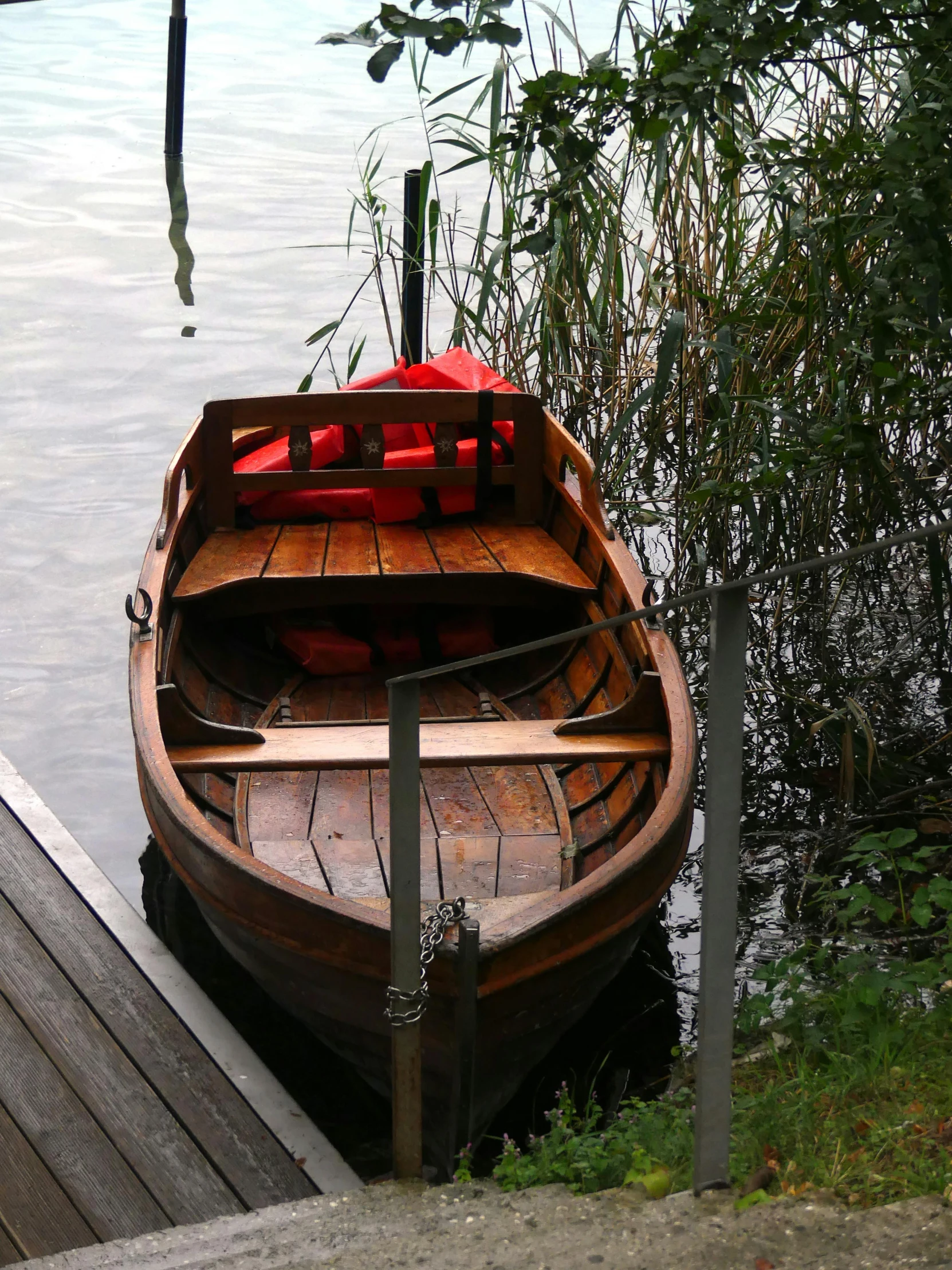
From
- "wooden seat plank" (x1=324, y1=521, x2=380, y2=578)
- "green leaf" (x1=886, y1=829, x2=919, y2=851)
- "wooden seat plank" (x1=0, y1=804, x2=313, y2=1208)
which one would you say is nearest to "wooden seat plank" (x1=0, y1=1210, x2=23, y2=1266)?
"wooden seat plank" (x1=0, y1=804, x2=313, y2=1208)

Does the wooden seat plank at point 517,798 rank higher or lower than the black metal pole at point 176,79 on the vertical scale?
lower

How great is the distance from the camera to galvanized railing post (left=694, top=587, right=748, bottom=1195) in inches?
61.6

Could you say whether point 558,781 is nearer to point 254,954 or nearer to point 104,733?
point 254,954

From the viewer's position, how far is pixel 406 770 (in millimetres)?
1755

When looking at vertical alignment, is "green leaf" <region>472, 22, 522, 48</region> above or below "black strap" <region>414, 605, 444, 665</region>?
above

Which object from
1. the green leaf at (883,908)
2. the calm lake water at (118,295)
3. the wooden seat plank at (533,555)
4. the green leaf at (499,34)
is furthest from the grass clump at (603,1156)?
the calm lake water at (118,295)

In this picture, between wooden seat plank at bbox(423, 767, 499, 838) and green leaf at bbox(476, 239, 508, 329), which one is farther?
green leaf at bbox(476, 239, 508, 329)

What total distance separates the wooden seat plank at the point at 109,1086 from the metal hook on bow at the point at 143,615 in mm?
820

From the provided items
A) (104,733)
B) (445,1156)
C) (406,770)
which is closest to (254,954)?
(445,1156)

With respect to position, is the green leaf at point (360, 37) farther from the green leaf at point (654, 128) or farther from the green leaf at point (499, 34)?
the green leaf at point (654, 128)

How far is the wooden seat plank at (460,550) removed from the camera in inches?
171

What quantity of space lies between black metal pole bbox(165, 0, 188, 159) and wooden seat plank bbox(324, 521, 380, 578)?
7479mm

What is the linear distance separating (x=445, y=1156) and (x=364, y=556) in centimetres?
217

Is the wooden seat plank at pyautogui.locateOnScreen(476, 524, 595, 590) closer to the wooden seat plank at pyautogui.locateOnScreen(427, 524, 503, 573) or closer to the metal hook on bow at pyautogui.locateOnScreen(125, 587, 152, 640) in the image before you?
the wooden seat plank at pyautogui.locateOnScreen(427, 524, 503, 573)
